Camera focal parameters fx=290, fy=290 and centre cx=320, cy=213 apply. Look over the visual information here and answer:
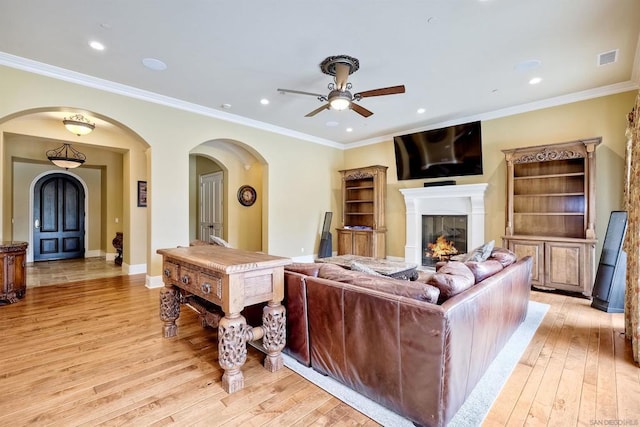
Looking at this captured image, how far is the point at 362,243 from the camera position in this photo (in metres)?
6.94

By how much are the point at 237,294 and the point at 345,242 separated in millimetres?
5461

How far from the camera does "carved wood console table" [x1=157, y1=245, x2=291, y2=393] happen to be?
6.33ft

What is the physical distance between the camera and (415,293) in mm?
1683

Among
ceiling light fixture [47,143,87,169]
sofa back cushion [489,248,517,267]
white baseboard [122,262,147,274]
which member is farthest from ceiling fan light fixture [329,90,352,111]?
ceiling light fixture [47,143,87,169]

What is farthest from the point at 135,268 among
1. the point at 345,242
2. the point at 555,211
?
the point at 555,211

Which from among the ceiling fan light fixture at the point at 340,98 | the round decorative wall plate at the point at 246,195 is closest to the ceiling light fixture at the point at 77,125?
the round decorative wall plate at the point at 246,195

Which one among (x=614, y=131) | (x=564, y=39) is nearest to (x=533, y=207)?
(x=614, y=131)

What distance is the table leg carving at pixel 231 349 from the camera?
1.92 meters

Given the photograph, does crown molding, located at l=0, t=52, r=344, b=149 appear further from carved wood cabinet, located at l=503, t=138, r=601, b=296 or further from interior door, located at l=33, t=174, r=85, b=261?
interior door, located at l=33, t=174, r=85, b=261

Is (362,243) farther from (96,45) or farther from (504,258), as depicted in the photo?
(96,45)

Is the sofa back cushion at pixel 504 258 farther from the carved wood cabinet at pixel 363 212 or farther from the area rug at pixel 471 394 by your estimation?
the carved wood cabinet at pixel 363 212

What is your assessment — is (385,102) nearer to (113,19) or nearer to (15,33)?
(113,19)

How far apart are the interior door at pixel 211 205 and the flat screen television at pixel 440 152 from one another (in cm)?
456

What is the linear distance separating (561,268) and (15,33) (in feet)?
24.3
